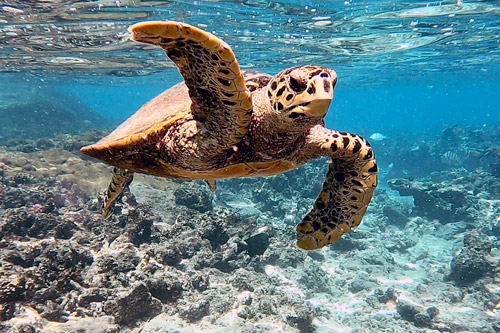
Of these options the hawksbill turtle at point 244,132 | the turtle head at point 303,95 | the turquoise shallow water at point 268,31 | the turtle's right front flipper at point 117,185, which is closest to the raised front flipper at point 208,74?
the hawksbill turtle at point 244,132

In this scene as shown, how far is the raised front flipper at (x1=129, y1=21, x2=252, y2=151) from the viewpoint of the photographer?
6.89 feet

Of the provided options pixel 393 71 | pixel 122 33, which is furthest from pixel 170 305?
pixel 393 71

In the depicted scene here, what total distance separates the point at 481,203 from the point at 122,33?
2043 cm

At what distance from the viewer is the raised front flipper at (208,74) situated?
2100 millimetres

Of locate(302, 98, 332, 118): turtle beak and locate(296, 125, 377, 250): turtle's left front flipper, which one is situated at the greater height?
locate(302, 98, 332, 118): turtle beak

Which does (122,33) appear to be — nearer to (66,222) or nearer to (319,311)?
(66,222)

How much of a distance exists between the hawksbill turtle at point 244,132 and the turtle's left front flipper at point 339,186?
1cm

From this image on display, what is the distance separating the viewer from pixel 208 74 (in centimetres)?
235

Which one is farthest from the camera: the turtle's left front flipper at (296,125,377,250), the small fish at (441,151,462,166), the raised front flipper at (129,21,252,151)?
the small fish at (441,151,462,166)

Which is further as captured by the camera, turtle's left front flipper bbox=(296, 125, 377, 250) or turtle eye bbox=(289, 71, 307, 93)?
turtle's left front flipper bbox=(296, 125, 377, 250)

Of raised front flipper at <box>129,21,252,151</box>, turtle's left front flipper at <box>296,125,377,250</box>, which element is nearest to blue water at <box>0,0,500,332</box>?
turtle's left front flipper at <box>296,125,377,250</box>

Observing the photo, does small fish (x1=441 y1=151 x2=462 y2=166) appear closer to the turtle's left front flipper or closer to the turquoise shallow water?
the turquoise shallow water

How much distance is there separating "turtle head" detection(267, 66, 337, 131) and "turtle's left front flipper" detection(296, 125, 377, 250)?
0.94 m

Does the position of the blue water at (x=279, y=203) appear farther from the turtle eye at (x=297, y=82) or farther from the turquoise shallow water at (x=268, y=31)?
the turtle eye at (x=297, y=82)
